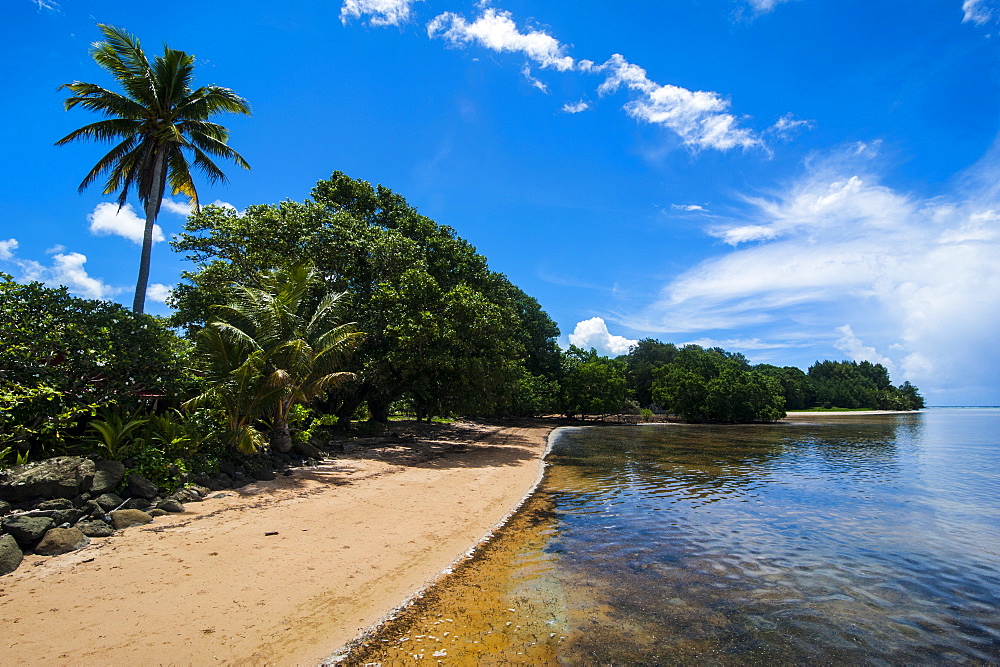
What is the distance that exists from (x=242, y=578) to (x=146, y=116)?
19.1 metres

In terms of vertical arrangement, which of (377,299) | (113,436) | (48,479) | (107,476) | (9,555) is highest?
(377,299)

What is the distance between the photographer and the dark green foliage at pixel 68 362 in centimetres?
791

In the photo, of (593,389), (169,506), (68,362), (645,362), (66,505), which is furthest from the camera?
(645,362)

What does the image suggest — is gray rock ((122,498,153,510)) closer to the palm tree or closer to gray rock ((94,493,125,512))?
gray rock ((94,493,125,512))

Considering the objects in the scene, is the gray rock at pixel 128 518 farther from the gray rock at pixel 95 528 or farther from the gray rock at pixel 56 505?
the gray rock at pixel 56 505

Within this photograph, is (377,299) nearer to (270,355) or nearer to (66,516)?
(270,355)

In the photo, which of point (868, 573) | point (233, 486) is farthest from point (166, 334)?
point (868, 573)

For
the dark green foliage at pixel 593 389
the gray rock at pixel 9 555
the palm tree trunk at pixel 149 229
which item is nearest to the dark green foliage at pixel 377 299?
the palm tree trunk at pixel 149 229

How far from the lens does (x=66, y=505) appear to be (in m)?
6.84

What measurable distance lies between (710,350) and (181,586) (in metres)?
104

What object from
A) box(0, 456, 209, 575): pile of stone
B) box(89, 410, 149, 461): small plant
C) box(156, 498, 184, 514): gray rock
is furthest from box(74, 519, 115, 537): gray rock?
box(89, 410, 149, 461): small plant

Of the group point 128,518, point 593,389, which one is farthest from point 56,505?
point 593,389

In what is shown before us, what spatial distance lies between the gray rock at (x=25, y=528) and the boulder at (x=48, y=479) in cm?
57

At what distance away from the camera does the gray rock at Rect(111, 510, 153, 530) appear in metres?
7.04
